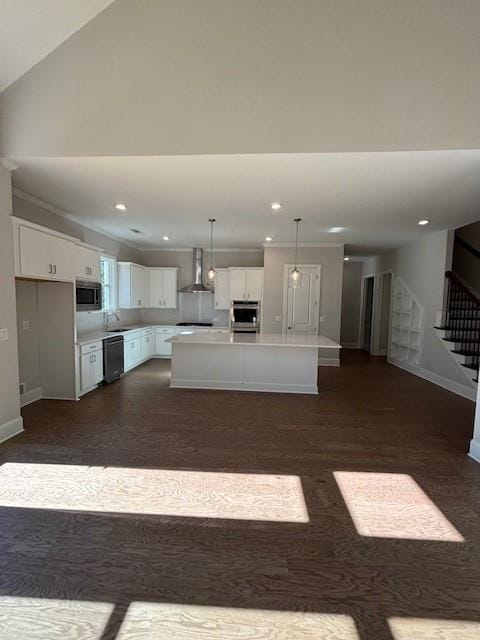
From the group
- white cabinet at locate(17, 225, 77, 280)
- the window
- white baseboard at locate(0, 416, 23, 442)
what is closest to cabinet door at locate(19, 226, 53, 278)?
white cabinet at locate(17, 225, 77, 280)

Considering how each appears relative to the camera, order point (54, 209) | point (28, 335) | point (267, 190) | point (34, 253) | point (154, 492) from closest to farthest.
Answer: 1. point (154, 492)
2. point (34, 253)
3. point (267, 190)
4. point (28, 335)
5. point (54, 209)

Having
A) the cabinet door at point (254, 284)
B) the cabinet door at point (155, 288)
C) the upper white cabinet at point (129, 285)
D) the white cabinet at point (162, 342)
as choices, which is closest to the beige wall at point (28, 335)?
the upper white cabinet at point (129, 285)

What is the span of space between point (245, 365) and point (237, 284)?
9.22 ft

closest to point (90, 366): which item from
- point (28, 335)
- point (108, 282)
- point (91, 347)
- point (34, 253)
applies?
point (91, 347)

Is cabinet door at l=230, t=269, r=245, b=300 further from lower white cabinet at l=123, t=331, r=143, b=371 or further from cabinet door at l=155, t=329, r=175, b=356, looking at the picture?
lower white cabinet at l=123, t=331, r=143, b=371

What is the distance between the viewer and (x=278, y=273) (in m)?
7.29

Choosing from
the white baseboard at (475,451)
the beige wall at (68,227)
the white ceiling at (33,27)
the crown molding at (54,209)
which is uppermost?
the white ceiling at (33,27)

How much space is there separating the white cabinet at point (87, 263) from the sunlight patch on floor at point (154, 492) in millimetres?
2797

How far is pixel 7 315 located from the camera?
3.27m

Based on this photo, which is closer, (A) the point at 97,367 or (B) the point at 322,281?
(A) the point at 97,367

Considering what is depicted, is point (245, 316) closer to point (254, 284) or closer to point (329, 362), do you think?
point (254, 284)

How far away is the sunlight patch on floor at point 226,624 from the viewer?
56.0 inches

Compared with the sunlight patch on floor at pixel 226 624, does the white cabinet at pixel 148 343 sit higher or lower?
higher

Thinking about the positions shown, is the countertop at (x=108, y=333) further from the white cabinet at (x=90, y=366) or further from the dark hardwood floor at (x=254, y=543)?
the dark hardwood floor at (x=254, y=543)
